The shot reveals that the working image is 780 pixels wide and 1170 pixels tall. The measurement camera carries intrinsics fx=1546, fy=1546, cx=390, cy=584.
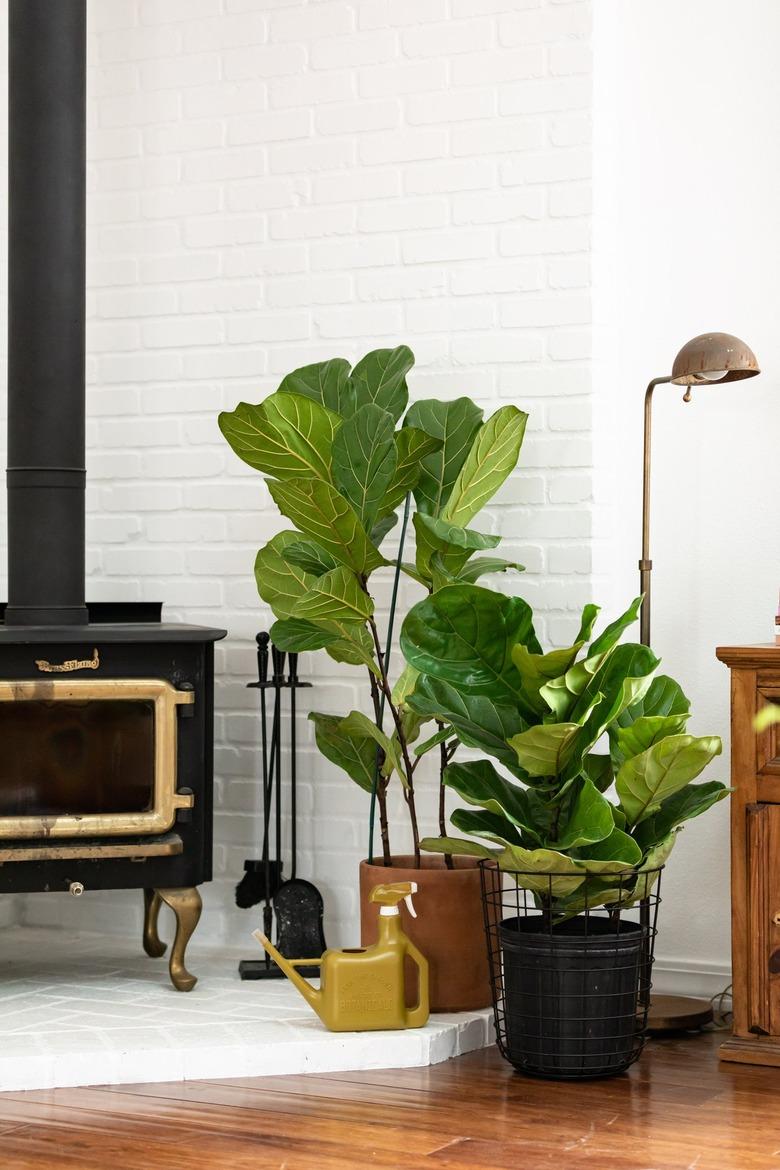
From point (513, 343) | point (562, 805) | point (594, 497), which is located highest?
point (513, 343)

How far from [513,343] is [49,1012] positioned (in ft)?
5.63

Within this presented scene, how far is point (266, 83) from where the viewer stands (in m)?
3.71

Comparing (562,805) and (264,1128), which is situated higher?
(562,805)

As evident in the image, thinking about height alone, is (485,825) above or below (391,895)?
above

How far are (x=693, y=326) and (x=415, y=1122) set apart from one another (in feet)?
5.90

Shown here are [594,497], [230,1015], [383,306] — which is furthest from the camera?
[383,306]

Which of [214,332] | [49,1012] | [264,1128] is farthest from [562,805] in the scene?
[214,332]

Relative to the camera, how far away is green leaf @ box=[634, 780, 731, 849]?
2867 mm

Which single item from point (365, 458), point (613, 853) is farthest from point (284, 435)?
point (613, 853)

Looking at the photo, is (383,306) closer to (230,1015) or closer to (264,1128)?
(230,1015)

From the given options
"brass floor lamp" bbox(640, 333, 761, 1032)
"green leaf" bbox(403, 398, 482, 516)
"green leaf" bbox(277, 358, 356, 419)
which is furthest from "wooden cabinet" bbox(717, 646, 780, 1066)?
"green leaf" bbox(277, 358, 356, 419)

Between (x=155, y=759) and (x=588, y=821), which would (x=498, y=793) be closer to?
(x=588, y=821)

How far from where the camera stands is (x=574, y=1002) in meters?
2.77

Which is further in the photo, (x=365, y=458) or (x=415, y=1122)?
(x=365, y=458)
